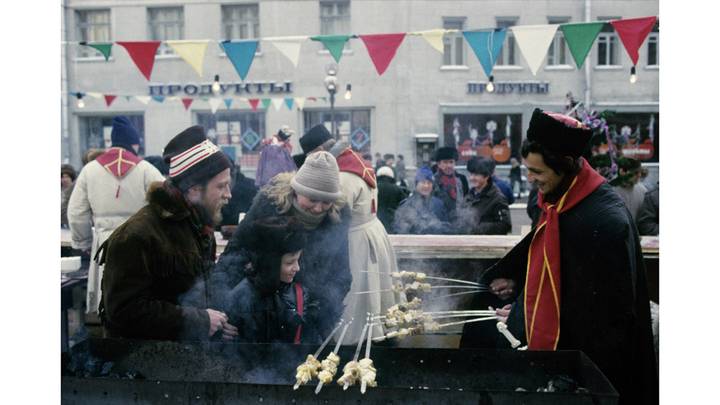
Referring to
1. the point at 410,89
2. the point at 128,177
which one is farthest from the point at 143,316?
the point at 410,89

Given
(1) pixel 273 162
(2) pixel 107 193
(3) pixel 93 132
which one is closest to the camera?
(2) pixel 107 193

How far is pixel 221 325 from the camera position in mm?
2539

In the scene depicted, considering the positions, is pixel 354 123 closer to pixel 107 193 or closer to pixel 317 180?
pixel 107 193

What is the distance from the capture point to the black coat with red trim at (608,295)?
2188mm

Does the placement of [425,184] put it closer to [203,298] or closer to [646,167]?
[646,167]

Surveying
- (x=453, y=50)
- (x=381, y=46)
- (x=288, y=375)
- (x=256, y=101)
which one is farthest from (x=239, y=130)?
(x=288, y=375)

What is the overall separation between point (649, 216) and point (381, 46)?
345 centimetres

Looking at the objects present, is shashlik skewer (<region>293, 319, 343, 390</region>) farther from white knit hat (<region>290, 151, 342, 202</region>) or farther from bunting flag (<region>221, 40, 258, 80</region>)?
bunting flag (<region>221, 40, 258, 80</region>)

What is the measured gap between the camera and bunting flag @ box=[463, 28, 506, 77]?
21.6 ft

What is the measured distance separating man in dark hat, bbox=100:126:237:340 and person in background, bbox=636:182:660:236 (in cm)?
369

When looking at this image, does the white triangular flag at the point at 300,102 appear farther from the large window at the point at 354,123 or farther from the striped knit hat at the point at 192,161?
the striped knit hat at the point at 192,161

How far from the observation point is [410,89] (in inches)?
609

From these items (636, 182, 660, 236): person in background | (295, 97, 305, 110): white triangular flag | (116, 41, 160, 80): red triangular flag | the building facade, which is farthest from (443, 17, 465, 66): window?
(636, 182, 660, 236): person in background
